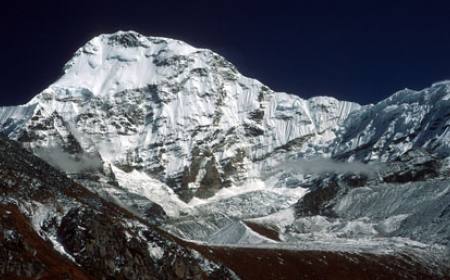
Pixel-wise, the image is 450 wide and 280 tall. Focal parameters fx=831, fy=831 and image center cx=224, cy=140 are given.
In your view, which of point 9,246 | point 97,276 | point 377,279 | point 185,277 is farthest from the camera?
point 377,279

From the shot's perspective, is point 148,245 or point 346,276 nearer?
point 148,245

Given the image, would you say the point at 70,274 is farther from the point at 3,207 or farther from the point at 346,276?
the point at 346,276

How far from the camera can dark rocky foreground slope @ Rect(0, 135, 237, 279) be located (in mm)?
104688

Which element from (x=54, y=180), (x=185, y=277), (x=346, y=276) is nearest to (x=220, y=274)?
(x=185, y=277)

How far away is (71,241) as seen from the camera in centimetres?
11619

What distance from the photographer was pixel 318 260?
193625 millimetres

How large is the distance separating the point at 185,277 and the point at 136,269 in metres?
9.42

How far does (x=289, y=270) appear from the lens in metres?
177

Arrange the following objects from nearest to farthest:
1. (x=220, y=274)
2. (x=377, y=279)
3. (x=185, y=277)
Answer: (x=185, y=277) → (x=220, y=274) → (x=377, y=279)

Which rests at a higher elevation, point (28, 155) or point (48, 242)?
point (28, 155)

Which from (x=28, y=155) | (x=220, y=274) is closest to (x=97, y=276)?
(x=220, y=274)

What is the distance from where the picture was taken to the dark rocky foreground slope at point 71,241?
343ft

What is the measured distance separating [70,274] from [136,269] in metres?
15.6

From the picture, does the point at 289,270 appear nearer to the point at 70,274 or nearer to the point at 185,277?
the point at 185,277
